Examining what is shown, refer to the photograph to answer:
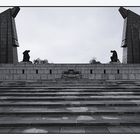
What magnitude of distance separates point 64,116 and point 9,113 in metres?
1.91

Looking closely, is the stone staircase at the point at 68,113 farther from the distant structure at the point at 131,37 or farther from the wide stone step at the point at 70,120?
the distant structure at the point at 131,37

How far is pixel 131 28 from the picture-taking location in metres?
18.5

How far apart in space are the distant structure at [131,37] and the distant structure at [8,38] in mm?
11958

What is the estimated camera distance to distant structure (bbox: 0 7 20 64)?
677 inches

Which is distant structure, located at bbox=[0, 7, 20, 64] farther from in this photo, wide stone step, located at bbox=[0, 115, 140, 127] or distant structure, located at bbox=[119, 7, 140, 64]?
wide stone step, located at bbox=[0, 115, 140, 127]

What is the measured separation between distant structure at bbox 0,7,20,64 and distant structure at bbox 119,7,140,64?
1196cm

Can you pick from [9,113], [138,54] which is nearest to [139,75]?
[138,54]

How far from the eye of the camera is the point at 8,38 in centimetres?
1761

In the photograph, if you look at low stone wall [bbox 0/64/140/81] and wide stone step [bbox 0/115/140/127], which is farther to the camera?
low stone wall [bbox 0/64/140/81]

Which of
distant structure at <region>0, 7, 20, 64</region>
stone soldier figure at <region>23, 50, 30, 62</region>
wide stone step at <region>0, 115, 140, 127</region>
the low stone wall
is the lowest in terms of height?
wide stone step at <region>0, 115, 140, 127</region>

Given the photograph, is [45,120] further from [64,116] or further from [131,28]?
[131,28]

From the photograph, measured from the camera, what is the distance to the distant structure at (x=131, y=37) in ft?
58.7

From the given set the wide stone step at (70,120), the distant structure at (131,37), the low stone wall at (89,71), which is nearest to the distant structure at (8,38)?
the low stone wall at (89,71)

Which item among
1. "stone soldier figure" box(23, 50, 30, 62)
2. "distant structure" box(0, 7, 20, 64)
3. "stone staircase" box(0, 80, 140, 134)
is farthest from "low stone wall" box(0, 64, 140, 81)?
"stone staircase" box(0, 80, 140, 134)
